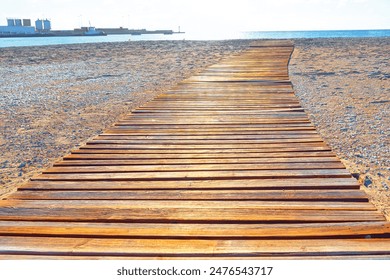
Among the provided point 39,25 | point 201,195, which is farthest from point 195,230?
point 39,25

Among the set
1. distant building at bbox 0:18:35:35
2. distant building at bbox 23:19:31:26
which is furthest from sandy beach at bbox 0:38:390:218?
distant building at bbox 23:19:31:26

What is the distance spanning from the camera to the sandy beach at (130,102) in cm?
412

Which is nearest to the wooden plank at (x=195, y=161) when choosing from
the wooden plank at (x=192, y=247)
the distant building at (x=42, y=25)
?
the wooden plank at (x=192, y=247)

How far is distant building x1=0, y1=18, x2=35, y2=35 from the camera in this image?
8444cm

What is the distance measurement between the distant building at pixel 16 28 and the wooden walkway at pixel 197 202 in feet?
302

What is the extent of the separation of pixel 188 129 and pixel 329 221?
2.30 m

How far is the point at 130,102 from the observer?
7.56m

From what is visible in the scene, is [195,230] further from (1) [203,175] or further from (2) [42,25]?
(2) [42,25]

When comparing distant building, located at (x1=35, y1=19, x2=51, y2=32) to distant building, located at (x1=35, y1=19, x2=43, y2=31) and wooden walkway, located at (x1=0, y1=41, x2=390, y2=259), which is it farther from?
wooden walkway, located at (x1=0, y1=41, x2=390, y2=259)

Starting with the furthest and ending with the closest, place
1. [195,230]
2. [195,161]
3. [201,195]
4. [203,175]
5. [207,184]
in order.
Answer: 1. [195,161]
2. [203,175]
3. [207,184]
4. [201,195]
5. [195,230]

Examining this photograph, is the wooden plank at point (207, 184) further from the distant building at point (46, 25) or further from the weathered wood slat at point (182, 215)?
the distant building at point (46, 25)

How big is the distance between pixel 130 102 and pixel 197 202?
17.7ft

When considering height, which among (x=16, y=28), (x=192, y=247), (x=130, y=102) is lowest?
(x=192, y=247)
